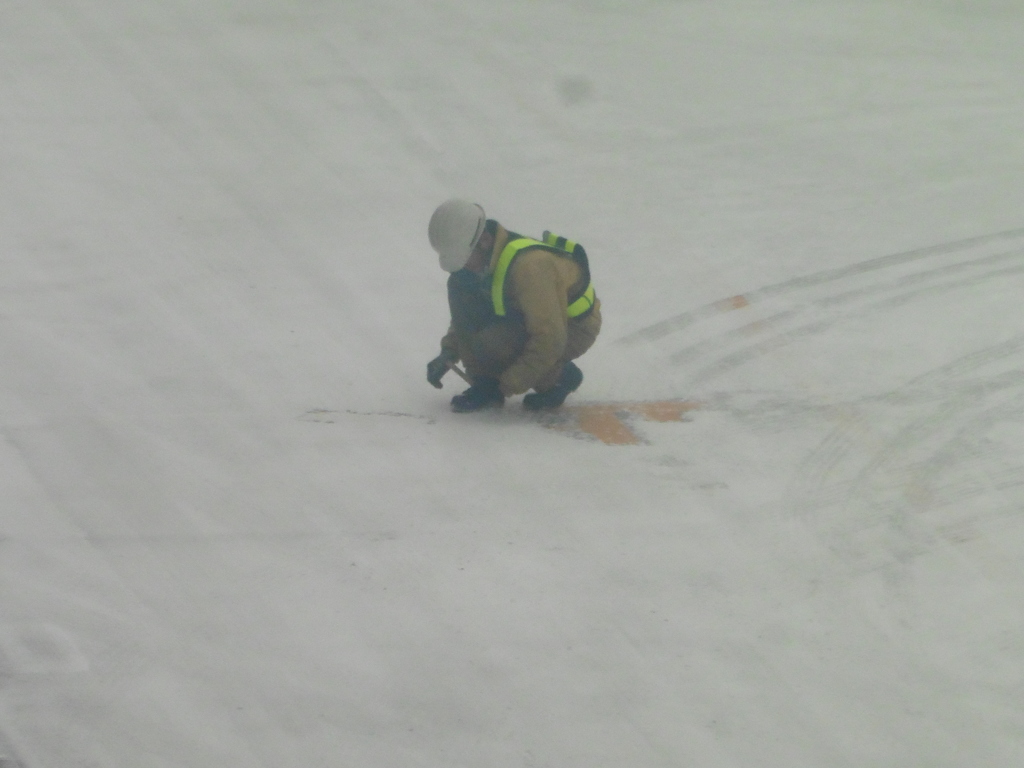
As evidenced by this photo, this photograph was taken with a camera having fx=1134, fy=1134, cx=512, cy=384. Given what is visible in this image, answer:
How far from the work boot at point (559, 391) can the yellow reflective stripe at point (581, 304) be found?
25cm

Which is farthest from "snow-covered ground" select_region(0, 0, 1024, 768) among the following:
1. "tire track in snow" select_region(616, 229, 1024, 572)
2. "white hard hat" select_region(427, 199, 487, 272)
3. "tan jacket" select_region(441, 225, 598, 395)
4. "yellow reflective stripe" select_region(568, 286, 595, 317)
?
"white hard hat" select_region(427, 199, 487, 272)

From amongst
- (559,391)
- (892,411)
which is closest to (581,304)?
(559,391)

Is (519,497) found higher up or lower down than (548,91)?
lower down

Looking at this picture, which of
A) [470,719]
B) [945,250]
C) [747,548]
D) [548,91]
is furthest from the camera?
[548,91]

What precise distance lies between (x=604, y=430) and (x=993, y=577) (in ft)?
5.54

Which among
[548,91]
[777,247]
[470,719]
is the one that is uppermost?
[548,91]

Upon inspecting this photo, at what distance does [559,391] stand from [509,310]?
0.52 metres

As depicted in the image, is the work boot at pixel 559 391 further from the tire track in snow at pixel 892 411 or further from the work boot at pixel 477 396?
the tire track in snow at pixel 892 411

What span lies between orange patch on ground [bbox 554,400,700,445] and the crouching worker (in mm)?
134

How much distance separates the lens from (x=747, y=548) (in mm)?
4094

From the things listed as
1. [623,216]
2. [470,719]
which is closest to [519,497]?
Result: [470,719]

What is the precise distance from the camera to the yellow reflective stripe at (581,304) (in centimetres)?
480

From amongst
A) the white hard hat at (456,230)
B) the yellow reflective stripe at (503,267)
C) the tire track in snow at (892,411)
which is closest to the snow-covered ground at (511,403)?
the tire track in snow at (892,411)

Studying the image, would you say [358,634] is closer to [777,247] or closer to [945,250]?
[777,247]
